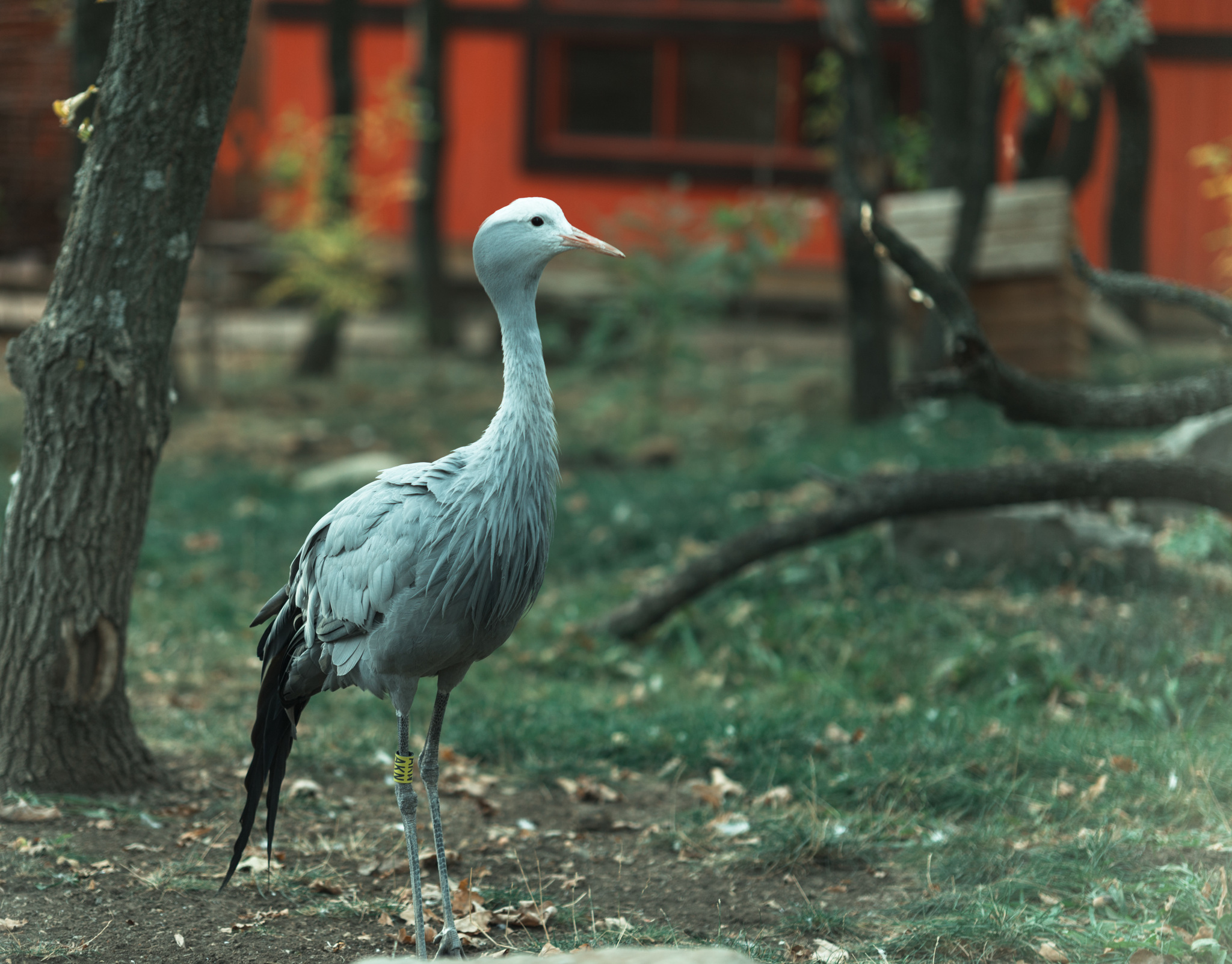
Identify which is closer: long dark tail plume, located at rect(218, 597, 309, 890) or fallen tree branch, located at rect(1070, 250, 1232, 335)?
long dark tail plume, located at rect(218, 597, 309, 890)

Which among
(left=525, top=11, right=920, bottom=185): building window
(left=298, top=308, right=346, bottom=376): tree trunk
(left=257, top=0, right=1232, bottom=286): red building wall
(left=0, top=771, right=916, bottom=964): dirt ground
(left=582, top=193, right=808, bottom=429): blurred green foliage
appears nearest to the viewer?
(left=0, top=771, right=916, bottom=964): dirt ground

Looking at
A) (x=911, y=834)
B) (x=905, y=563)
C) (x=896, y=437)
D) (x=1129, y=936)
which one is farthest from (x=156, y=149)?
(x=896, y=437)

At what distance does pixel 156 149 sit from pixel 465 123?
450 inches

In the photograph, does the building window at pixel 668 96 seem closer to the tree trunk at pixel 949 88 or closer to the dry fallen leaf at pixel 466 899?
the tree trunk at pixel 949 88

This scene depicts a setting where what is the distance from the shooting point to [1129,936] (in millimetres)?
3377

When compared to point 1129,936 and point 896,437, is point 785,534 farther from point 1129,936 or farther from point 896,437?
point 896,437

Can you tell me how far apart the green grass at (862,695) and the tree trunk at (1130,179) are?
4.15 metres

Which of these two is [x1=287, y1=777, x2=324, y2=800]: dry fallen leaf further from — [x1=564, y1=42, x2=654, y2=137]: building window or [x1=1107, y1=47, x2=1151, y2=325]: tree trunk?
[x1=564, y1=42, x2=654, y2=137]: building window

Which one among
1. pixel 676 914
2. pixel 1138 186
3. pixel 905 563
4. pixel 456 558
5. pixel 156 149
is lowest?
pixel 676 914

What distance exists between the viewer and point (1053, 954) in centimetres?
336

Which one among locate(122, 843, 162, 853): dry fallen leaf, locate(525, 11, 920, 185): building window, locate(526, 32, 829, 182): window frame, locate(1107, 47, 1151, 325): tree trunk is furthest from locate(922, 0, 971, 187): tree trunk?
locate(122, 843, 162, 853): dry fallen leaf

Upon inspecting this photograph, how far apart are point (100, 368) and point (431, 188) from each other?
358 inches

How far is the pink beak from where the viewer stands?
322cm

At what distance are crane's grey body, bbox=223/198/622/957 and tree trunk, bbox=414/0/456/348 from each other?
940 cm
